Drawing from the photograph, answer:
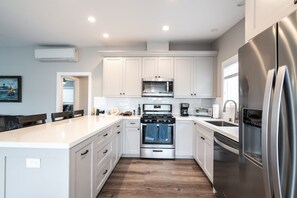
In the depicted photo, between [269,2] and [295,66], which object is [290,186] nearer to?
[295,66]

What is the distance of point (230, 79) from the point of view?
11.7ft

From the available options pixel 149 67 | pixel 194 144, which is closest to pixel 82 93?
pixel 149 67

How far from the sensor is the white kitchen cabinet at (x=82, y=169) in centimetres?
155

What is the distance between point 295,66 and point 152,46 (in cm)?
366

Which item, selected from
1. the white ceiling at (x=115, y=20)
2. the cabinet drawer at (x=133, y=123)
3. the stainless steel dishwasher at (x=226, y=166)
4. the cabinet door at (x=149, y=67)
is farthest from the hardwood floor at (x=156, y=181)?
the white ceiling at (x=115, y=20)

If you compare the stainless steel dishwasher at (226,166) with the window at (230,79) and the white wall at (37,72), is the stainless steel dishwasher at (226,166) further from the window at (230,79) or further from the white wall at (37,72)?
the white wall at (37,72)

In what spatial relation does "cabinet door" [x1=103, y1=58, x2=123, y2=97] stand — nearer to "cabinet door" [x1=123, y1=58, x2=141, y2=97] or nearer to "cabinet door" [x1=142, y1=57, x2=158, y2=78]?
"cabinet door" [x1=123, y1=58, x2=141, y2=97]

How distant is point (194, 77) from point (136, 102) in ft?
5.08

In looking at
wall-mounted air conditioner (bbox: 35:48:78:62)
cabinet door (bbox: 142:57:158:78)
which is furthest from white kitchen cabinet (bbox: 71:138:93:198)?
wall-mounted air conditioner (bbox: 35:48:78:62)

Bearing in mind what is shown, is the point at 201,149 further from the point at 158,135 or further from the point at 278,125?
the point at 278,125

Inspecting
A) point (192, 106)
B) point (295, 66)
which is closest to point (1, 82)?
point (192, 106)

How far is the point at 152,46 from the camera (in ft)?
14.0

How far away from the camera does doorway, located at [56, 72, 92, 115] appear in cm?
473

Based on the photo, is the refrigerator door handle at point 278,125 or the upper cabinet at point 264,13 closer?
the refrigerator door handle at point 278,125
